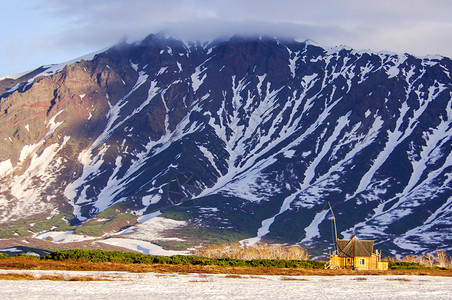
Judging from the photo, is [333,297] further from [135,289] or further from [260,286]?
[135,289]

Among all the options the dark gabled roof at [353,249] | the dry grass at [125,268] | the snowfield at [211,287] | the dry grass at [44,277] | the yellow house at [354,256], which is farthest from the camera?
the dark gabled roof at [353,249]

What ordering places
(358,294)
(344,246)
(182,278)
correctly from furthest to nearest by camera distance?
(344,246) < (182,278) < (358,294)

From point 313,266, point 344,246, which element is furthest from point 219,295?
point 344,246

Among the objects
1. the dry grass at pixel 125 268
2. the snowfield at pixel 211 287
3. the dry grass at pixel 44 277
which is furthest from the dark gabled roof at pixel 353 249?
the dry grass at pixel 44 277

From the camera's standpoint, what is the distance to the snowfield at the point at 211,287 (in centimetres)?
5247

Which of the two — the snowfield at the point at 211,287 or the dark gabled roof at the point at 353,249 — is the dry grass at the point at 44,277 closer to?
the snowfield at the point at 211,287

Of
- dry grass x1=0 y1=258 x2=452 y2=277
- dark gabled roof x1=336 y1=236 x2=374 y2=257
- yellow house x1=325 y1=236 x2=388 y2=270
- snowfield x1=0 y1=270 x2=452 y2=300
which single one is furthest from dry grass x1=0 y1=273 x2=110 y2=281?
dark gabled roof x1=336 y1=236 x2=374 y2=257

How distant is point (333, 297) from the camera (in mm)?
54844

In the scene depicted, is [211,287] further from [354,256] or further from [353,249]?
[353,249]

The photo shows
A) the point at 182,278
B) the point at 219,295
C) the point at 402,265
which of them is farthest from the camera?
the point at 402,265

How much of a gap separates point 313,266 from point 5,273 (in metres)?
49.0

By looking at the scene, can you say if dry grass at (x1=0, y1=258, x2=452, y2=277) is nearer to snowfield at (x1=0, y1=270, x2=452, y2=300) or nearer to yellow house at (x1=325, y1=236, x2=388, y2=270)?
snowfield at (x1=0, y1=270, x2=452, y2=300)

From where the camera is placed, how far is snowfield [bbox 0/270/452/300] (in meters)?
52.5

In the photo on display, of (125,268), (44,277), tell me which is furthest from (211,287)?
(125,268)
